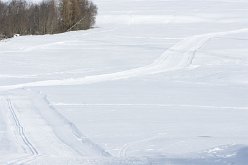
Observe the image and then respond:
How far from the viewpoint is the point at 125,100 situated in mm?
13242

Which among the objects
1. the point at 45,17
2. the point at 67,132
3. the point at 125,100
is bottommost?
the point at 125,100

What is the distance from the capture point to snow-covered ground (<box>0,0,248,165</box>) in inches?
308

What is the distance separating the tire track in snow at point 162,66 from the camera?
1639cm

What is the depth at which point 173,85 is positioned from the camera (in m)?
16.1

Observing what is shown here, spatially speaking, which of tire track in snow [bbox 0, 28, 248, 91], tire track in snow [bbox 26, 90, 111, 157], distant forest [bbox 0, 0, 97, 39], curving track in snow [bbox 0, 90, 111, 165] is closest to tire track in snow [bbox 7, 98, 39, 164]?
curving track in snow [bbox 0, 90, 111, 165]

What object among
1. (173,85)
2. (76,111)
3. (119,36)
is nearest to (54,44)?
(119,36)

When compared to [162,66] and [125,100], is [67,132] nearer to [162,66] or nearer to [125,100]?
[125,100]

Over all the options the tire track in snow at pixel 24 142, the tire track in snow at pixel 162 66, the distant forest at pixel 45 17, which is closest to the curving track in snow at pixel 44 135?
the tire track in snow at pixel 24 142

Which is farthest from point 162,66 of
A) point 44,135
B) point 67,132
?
point 44,135

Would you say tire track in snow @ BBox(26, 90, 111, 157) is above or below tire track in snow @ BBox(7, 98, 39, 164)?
below

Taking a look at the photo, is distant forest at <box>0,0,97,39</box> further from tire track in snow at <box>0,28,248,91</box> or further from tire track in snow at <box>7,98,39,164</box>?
tire track in snow at <box>7,98,39,164</box>

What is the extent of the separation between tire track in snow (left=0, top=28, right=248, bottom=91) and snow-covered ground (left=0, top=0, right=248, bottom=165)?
0.12 ft

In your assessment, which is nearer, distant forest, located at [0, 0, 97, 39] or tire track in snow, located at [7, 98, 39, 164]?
tire track in snow, located at [7, 98, 39, 164]

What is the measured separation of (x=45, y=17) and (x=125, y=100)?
27.4 meters
